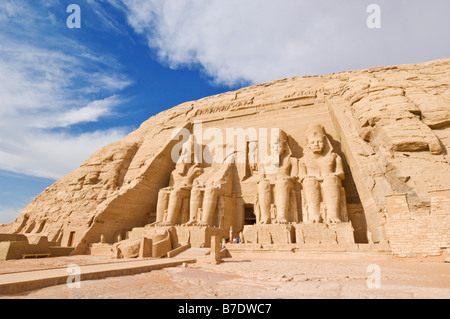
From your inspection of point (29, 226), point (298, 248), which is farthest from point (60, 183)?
point (298, 248)

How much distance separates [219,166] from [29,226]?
10.4 metres

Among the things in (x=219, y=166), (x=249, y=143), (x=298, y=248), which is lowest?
(x=298, y=248)

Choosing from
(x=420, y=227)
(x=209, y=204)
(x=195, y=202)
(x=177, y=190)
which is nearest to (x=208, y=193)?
(x=209, y=204)

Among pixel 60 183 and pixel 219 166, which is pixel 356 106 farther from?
pixel 60 183

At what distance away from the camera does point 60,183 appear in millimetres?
15859

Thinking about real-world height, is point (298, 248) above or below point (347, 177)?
below

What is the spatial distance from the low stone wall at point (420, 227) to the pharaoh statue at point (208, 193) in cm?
732

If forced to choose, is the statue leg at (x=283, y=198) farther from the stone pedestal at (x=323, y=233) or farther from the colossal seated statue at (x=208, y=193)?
the colossal seated statue at (x=208, y=193)

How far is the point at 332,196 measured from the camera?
1143cm

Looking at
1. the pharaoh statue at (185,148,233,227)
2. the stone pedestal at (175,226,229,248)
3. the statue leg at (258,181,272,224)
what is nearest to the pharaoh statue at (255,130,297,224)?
the statue leg at (258,181,272,224)

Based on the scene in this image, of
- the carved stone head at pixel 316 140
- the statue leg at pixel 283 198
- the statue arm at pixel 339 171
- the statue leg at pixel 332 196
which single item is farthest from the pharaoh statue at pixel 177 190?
the statue arm at pixel 339 171

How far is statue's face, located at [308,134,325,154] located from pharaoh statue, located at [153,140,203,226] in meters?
6.17

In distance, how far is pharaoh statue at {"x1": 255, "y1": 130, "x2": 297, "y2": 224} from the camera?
12.2 metres

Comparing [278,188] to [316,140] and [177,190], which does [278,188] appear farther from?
[177,190]
